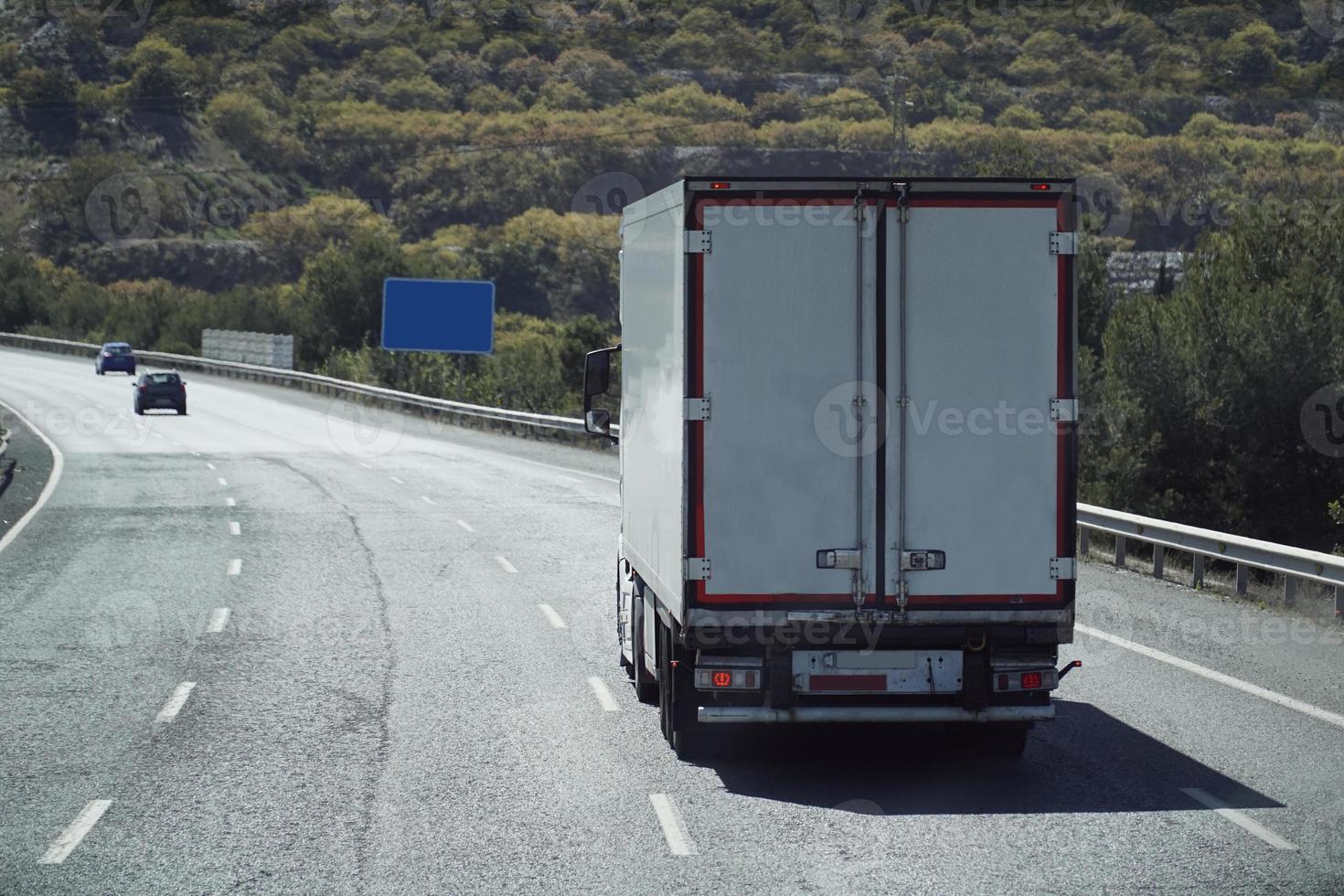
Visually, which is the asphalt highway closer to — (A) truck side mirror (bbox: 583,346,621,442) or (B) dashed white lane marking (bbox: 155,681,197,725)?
(B) dashed white lane marking (bbox: 155,681,197,725)

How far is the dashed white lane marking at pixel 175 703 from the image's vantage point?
1088 cm

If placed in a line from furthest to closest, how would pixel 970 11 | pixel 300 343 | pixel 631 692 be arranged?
1. pixel 970 11
2. pixel 300 343
3. pixel 631 692

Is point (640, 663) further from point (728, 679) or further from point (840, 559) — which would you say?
point (840, 559)

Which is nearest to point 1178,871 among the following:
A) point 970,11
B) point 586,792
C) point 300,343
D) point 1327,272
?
point 586,792

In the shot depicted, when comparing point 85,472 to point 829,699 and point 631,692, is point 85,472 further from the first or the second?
point 829,699

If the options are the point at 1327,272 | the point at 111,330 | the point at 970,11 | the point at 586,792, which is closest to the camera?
the point at 586,792

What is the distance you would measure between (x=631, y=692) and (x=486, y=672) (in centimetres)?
143

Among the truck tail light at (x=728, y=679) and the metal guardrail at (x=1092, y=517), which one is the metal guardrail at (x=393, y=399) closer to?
the metal guardrail at (x=1092, y=517)

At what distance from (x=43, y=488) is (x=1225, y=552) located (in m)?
21.9

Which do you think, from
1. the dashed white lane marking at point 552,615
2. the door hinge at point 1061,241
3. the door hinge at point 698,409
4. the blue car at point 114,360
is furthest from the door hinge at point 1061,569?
the blue car at point 114,360

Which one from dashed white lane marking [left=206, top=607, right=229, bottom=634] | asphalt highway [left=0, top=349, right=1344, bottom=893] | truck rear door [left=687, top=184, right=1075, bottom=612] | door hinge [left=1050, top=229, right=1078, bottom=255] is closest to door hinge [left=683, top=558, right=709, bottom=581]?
truck rear door [left=687, top=184, right=1075, bottom=612]

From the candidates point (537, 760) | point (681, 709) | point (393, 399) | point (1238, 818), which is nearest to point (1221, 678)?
point (1238, 818)

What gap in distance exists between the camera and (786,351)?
8773 mm

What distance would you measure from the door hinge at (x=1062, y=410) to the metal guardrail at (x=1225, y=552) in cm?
621
